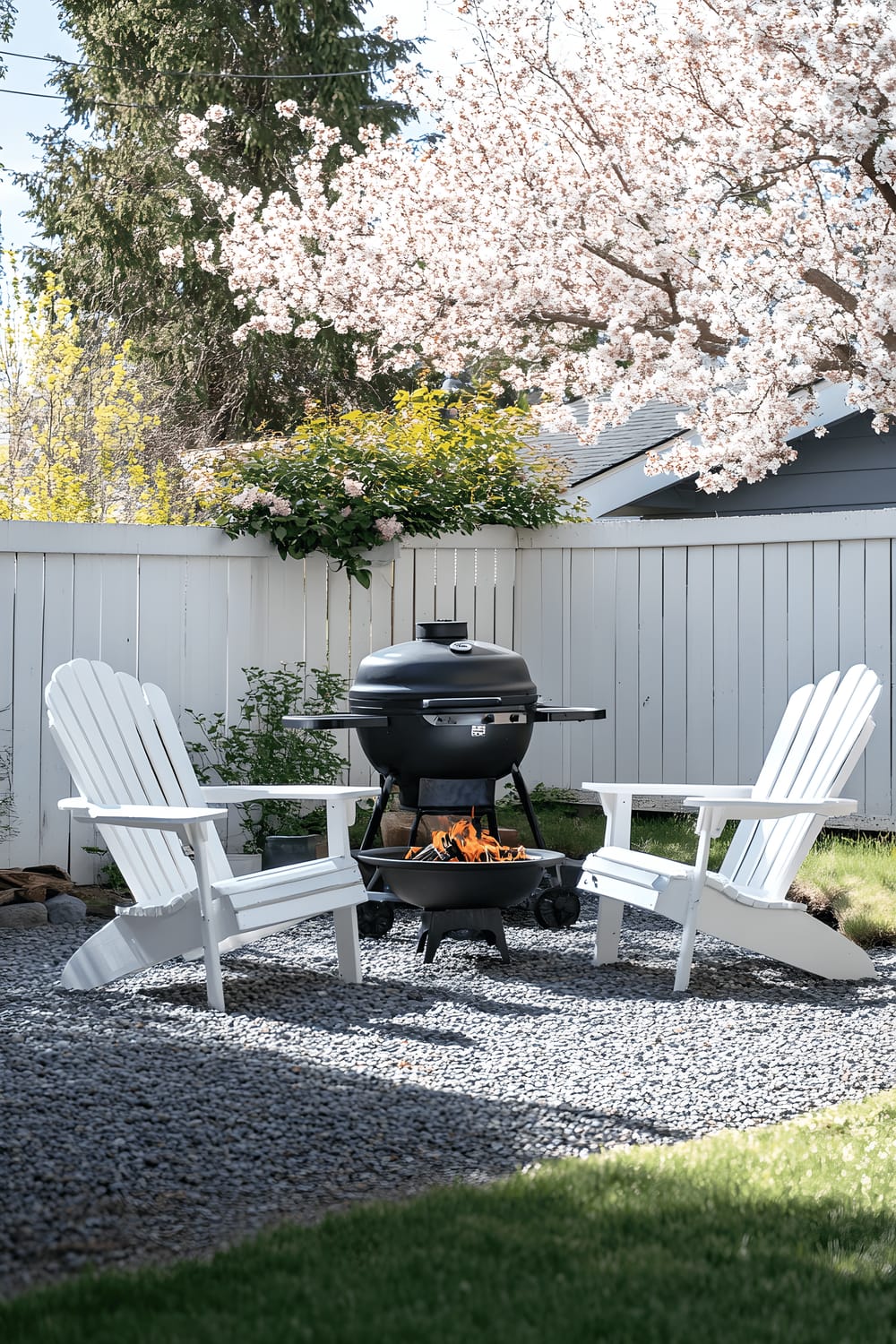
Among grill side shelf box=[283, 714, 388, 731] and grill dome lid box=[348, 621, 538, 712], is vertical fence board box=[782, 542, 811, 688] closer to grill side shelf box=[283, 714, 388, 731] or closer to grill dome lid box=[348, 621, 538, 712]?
grill dome lid box=[348, 621, 538, 712]

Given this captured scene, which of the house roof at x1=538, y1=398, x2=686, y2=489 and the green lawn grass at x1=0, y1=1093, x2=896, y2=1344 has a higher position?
the house roof at x1=538, y1=398, x2=686, y2=489

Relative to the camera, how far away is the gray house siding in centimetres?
891

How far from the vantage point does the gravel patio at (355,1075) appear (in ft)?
7.80

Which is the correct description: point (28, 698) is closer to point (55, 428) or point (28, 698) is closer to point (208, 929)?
point (208, 929)

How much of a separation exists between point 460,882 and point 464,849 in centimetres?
14

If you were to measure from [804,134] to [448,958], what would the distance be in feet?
14.4

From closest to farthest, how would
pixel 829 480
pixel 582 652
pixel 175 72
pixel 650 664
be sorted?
pixel 650 664
pixel 582 652
pixel 829 480
pixel 175 72

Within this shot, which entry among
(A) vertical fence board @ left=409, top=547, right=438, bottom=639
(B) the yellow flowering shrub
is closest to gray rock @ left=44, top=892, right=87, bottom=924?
(A) vertical fence board @ left=409, top=547, right=438, bottom=639

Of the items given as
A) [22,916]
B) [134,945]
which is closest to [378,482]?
[22,916]

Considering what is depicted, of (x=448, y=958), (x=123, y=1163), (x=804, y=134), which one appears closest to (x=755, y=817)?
(x=448, y=958)

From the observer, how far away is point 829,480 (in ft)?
29.9

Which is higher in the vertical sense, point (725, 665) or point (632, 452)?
point (632, 452)

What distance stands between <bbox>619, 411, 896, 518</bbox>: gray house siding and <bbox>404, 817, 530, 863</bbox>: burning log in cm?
515

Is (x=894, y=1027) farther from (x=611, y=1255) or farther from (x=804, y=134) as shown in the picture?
(x=804, y=134)
